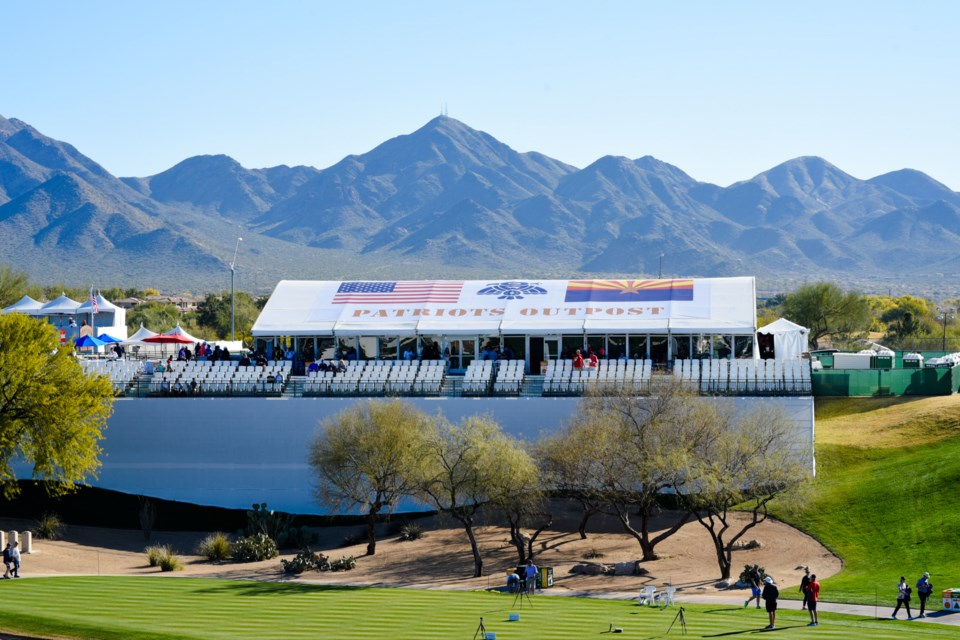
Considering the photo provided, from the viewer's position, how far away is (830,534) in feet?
112

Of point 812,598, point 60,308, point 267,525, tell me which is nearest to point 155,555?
point 267,525

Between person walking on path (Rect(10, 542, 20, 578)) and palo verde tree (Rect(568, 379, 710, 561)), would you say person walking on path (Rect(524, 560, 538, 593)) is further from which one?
person walking on path (Rect(10, 542, 20, 578))

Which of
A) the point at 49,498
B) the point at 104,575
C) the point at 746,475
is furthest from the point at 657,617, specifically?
the point at 49,498

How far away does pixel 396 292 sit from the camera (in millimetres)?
48000

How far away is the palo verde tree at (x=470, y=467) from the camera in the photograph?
33781mm

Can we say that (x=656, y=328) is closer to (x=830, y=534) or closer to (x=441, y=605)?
(x=830, y=534)

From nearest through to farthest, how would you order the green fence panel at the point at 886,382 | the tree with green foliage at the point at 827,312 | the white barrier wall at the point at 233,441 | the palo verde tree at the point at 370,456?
the palo verde tree at the point at 370,456, the white barrier wall at the point at 233,441, the green fence panel at the point at 886,382, the tree with green foliage at the point at 827,312

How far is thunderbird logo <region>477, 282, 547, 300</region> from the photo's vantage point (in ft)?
154

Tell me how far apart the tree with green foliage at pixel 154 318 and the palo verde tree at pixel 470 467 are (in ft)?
181

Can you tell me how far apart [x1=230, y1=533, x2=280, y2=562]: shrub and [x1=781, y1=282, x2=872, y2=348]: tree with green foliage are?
50662mm

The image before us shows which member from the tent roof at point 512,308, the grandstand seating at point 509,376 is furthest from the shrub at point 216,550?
the tent roof at point 512,308

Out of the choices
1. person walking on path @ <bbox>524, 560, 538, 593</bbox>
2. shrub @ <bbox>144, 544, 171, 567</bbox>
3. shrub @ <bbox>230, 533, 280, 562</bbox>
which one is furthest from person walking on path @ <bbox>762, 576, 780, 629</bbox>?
shrub @ <bbox>144, 544, 171, 567</bbox>


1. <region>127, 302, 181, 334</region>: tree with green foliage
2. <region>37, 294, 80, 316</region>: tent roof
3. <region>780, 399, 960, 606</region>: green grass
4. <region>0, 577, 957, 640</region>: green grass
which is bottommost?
<region>0, 577, 957, 640</region>: green grass

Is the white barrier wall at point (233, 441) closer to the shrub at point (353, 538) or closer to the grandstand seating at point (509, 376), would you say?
the grandstand seating at point (509, 376)
